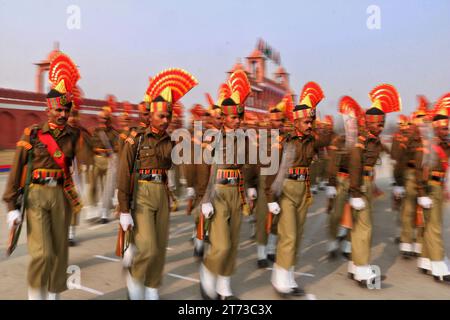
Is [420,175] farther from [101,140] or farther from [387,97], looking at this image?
[101,140]

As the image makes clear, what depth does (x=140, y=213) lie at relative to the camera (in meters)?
4.02

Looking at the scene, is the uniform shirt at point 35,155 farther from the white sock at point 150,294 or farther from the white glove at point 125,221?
the white sock at point 150,294

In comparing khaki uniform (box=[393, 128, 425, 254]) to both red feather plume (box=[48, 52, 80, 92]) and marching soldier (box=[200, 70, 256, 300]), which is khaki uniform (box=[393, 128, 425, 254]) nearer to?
marching soldier (box=[200, 70, 256, 300])

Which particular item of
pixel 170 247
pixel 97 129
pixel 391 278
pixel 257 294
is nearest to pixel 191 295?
pixel 257 294

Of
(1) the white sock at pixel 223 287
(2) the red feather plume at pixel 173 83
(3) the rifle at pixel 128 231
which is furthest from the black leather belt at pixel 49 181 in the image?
(1) the white sock at pixel 223 287

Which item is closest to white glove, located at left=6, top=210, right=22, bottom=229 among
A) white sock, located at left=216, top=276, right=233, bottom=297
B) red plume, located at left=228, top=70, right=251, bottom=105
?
white sock, located at left=216, top=276, right=233, bottom=297

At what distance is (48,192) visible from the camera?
12.6 feet

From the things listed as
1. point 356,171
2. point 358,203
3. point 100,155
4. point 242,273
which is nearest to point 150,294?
point 242,273

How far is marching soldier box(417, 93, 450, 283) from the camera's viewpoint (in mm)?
5305

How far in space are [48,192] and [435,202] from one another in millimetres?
5057

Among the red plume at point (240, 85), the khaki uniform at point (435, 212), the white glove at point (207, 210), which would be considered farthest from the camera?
the khaki uniform at point (435, 212)

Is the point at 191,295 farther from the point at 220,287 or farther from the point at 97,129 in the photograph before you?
the point at 97,129

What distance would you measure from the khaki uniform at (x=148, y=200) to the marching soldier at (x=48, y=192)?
0.61 meters

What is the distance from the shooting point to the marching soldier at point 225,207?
14.2ft
